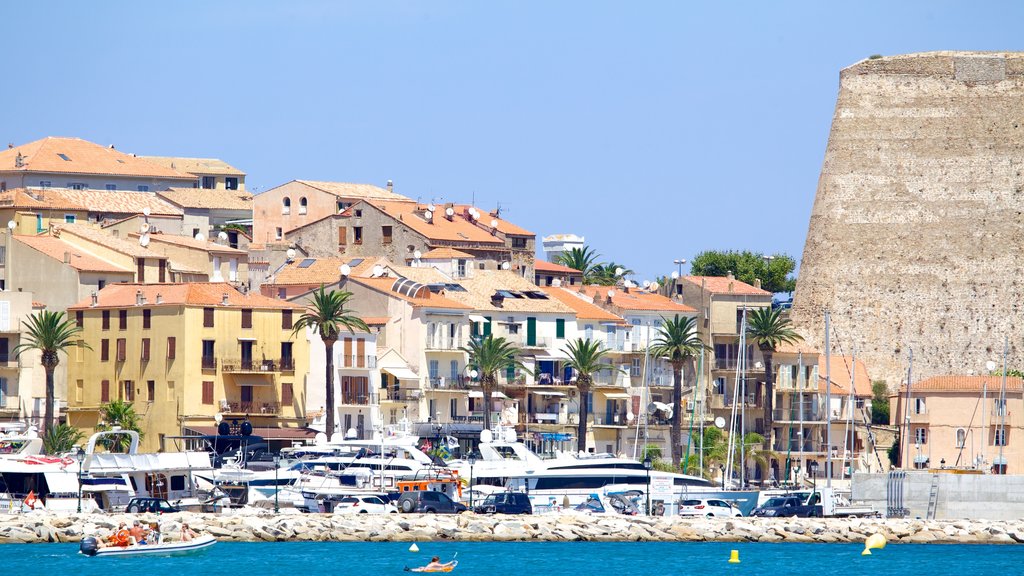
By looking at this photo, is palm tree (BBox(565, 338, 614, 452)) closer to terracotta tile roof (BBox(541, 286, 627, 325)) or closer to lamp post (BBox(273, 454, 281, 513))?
terracotta tile roof (BBox(541, 286, 627, 325))

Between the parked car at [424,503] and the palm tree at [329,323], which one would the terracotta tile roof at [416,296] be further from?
the parked car at [424,503]

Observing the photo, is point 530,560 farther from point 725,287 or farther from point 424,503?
point 725,287

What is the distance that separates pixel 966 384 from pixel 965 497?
88.3 feet

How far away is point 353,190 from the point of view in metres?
146

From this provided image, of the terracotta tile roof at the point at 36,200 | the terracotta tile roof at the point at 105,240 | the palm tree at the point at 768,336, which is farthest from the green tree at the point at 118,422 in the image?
the palm tree at the point at 768,336

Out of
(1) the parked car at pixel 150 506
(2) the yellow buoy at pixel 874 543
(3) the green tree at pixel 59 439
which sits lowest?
(2) the yellow buoy at pixel 874 543

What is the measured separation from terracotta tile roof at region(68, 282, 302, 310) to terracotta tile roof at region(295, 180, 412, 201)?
101 feet

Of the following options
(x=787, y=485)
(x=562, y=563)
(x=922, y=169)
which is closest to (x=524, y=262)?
(x=922, y=169)

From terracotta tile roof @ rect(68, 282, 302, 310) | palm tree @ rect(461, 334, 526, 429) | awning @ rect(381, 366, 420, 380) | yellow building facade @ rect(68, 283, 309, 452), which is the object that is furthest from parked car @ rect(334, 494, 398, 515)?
awning @ rect(381, 366, 420, 380)

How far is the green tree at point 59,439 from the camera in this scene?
103125mm

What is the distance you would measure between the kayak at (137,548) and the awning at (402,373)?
34.2 m

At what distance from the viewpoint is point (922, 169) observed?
146 m

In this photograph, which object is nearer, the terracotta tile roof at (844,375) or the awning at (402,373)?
the awning at (402,373)

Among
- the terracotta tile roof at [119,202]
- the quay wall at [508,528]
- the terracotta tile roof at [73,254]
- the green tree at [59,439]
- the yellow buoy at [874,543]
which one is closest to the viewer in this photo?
the quay wall at [508,528]
